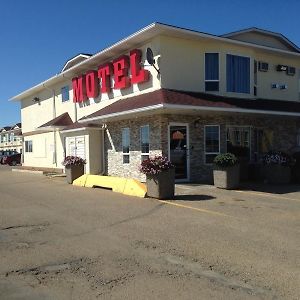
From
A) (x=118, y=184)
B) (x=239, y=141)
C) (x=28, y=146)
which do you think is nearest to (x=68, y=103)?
(x=28, y=146)

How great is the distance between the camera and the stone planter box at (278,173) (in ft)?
56.5

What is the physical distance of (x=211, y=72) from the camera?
18.8 m

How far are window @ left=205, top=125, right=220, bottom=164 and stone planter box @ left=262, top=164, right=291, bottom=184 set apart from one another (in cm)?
230

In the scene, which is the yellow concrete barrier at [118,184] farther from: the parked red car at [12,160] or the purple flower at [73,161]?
the parked red car at [12,160]

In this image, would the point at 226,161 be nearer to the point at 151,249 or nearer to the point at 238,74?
the point at 238,74

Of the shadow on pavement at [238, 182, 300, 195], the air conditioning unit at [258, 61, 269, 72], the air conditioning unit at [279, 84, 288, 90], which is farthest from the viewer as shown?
the air conditioning unit at [279, 84, 288, 90]

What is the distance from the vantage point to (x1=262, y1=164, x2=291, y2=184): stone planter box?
17.2 m

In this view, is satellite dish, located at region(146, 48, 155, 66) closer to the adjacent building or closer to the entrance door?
the entrance door

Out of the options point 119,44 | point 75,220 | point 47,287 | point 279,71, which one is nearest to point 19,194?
point 75,220

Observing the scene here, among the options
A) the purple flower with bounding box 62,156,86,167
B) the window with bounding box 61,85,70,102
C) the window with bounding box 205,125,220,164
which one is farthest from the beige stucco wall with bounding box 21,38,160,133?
the purple flower with bounding box 62,156,86,167

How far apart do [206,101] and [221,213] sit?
22.5 ft

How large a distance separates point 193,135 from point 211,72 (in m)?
2.98

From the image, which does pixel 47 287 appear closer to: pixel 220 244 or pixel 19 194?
pixel 220 244

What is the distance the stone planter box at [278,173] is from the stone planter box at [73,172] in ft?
26.3
